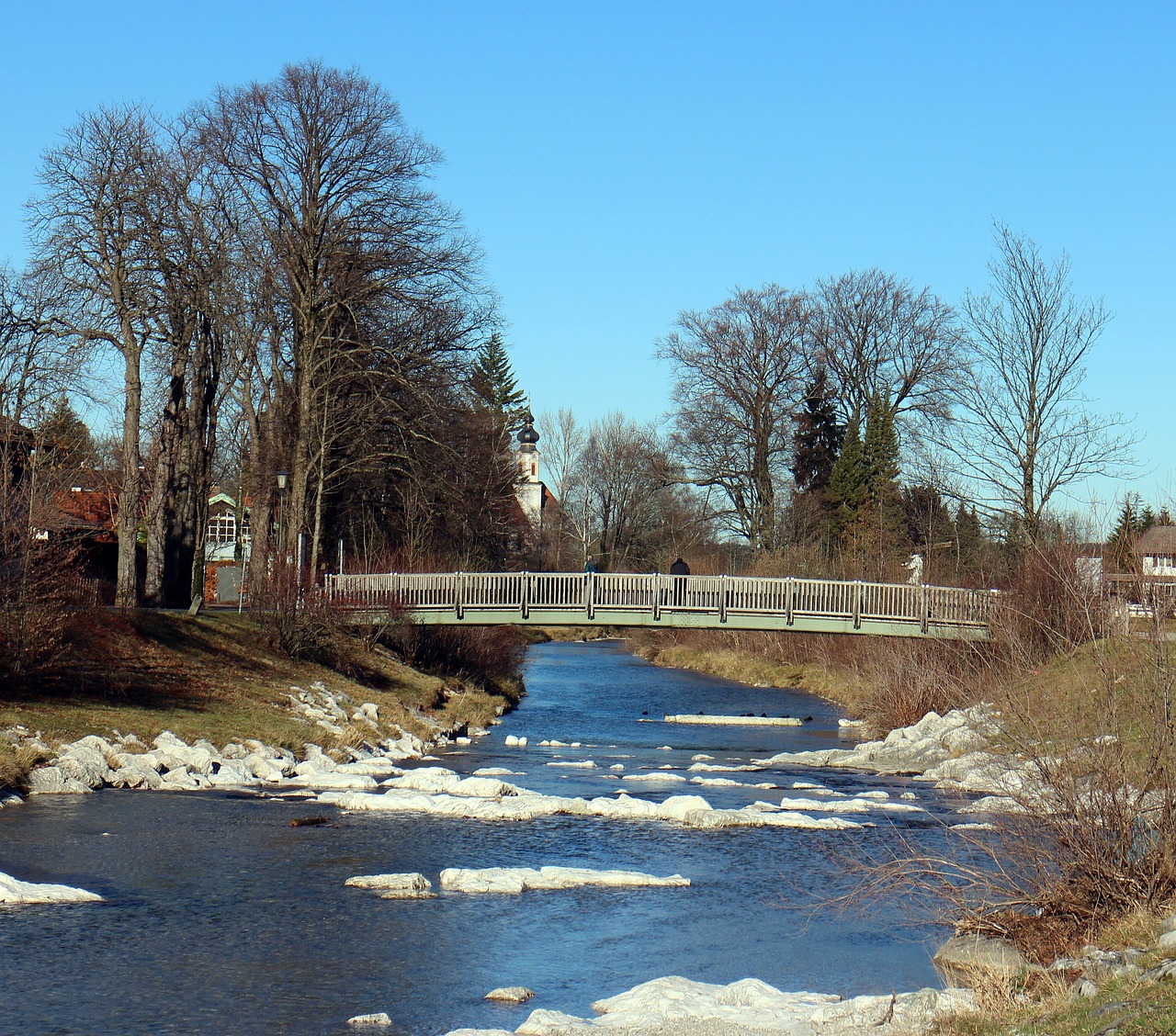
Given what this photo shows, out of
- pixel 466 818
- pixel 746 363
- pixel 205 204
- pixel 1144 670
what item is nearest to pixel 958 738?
pixel 466 818

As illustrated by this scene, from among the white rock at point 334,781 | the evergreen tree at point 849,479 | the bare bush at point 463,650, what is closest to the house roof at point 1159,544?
the white rock at point 334,781

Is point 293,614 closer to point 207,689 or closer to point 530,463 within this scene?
point 207,689

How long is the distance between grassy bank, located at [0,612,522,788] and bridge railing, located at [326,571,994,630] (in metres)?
1.66

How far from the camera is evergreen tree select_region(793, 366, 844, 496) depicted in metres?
56.8

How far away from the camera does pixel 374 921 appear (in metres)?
12.3

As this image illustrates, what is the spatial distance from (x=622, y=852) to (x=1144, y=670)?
23.1 feet

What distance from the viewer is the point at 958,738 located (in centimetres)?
2434

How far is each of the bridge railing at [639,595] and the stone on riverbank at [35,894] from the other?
1939 centimetres

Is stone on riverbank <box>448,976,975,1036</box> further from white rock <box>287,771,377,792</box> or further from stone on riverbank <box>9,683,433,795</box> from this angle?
stone on riverbank <box>9,683,433,795</box>

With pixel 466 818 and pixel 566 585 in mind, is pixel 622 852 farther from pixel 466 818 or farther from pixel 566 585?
pixel 566 585

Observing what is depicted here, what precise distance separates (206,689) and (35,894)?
12162 millimetres

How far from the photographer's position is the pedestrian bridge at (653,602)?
32.2 meters

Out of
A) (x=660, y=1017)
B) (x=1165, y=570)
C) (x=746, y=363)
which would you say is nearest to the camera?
(x=660, y=1017)

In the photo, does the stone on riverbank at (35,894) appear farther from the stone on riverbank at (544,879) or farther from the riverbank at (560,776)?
the riverbank at (560,776)
